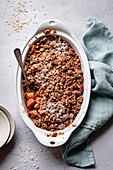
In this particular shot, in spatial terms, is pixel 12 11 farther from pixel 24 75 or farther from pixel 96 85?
pixel 96 85

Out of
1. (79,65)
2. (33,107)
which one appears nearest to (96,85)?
(79,65)

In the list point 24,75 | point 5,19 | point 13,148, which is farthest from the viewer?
point 5,19

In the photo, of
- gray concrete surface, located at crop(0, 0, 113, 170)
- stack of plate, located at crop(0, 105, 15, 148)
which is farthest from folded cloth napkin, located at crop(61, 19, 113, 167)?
stack of plate, located at crop(0, 105, 15, 148)

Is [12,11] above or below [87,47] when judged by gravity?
above

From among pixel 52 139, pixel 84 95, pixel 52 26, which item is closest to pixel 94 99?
pixel 84 95

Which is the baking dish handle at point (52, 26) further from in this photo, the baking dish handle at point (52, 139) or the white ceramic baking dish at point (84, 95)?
the baking dish handle at point (52, 139)

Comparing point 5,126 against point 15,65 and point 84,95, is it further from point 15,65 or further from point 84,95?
point 84,95
